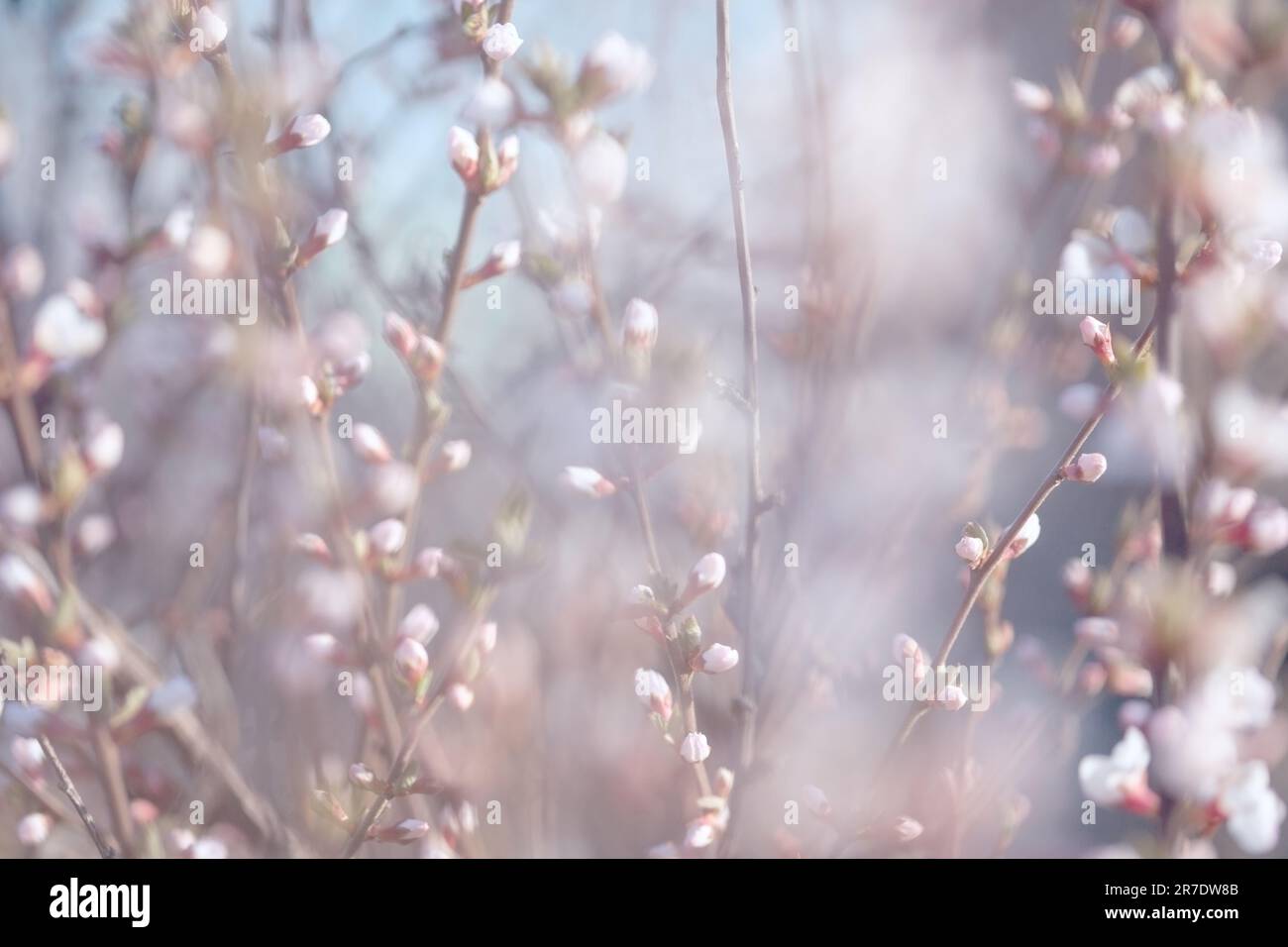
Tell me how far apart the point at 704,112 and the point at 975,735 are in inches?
24.3

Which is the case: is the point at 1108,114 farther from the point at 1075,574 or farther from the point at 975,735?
the point at 975,735

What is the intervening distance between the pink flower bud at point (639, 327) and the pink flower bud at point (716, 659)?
20 centimetres

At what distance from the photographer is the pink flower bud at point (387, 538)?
635 millimetres

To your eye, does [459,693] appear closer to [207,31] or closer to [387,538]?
[387,538]

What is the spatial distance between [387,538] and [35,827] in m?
0.31

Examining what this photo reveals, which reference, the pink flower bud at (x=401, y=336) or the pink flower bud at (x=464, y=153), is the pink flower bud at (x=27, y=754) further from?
the pink flower bud at (x=464, y=153)

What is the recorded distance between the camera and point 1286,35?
0.58 metres

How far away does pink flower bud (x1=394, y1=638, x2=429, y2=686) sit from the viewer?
0.59 m

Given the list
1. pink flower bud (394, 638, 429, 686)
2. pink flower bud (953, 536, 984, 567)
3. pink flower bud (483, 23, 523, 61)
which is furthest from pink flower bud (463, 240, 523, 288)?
pink flower bud (953, 536, 984, 567)

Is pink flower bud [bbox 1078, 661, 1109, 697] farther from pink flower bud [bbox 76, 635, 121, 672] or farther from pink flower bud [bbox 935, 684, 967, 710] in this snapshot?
pink flower bud [bbox 76, 635, 121, 672]

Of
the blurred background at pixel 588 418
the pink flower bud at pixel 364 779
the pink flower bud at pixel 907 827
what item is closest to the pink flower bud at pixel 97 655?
the blurred background at pixel 588 418

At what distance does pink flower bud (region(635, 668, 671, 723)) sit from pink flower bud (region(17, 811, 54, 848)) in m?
0.43
